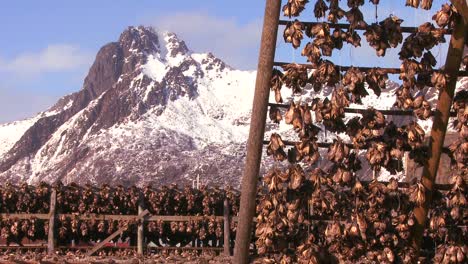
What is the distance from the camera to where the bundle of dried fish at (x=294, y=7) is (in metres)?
6.05

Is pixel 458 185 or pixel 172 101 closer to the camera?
pixel 458 185

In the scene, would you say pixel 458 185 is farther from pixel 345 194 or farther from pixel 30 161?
pixel 30 161

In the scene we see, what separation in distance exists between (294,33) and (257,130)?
0.94 metres

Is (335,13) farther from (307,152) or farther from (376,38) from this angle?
(307,152)

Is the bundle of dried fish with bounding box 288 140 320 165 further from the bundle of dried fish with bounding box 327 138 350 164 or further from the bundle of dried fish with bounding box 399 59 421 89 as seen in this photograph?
the bundle of dried fish with bounding box 399 59 421 89

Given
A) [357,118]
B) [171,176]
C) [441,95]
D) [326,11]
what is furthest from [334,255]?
[171,176]

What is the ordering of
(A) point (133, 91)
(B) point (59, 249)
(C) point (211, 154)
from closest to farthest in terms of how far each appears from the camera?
(B) point (59, 249) < (C) point (211, 154) < (A) point (133, 91)

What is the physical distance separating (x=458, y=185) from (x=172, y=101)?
→ 15104 centimetres

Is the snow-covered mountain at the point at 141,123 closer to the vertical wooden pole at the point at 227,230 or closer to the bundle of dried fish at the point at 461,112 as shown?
the vertical wooden pole at the point at 227,230

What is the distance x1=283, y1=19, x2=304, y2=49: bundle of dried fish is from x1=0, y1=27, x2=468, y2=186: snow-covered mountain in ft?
324

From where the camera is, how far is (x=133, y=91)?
158 meters

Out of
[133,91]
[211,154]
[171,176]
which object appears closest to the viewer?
[171,176]

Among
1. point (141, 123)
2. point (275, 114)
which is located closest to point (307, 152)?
point (275, 114)

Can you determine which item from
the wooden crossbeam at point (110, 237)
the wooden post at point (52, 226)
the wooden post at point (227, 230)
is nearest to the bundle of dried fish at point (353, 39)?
the wooden post at point (227, 230)
